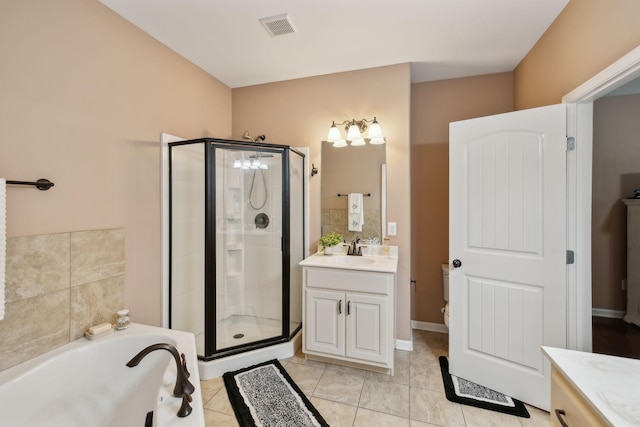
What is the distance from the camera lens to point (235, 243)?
8.79ft

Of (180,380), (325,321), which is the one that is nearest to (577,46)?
Answer: (325,321)

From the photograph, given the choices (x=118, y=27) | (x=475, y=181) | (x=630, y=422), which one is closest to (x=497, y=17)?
(x=475, y=181)

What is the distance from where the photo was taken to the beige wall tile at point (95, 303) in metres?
1.70

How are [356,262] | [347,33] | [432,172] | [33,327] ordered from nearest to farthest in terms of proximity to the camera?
Result: [33,327]
[347,33]
[356,262]
[432,172]

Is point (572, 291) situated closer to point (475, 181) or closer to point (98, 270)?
point (475, 181)

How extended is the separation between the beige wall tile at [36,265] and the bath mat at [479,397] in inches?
103

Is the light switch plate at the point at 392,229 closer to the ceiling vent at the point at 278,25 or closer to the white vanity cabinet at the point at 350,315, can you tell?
the white vanity cabinet at the point at 350,315

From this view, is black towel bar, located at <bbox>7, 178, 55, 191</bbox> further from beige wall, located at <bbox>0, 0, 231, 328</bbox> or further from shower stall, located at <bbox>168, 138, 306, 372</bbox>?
shower stall, located at <bbox>168, 138, 306, 372</bbox>

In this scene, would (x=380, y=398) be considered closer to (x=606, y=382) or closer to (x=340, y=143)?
(x=606, y=382)

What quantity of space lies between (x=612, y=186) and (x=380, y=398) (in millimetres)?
3523

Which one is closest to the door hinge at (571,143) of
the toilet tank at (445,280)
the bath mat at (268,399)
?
the toilet tank at (445,280)

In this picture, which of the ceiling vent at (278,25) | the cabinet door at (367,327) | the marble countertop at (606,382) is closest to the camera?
the marble countertop at (606,382)

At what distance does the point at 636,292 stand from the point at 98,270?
4.95m

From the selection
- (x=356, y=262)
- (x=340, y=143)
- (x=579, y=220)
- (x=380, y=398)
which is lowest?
(x=380, y=398)
